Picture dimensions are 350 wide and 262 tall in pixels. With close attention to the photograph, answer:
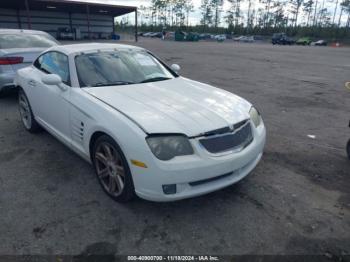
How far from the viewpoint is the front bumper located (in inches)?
94.9

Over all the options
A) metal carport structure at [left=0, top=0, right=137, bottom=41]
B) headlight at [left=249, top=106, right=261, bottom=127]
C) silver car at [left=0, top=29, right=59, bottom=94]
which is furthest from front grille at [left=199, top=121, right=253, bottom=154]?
metal carport structure at [left=0, top=0, right=137, bottom=41]

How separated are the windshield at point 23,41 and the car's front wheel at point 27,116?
2.02 metres

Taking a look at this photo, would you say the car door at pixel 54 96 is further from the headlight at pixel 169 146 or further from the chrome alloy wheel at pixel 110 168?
the headlight at pixel 169 146

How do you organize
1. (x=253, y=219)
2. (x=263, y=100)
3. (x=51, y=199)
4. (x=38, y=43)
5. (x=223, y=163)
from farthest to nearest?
(x=263, y=100), (x=38, y=43), (x=51, y=199), (x=253, y=219), (x=223, y=163)

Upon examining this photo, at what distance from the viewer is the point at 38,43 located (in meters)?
6.45

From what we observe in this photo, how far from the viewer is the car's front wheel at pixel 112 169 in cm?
266

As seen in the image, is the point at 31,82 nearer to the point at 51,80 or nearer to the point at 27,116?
the point at 27,116

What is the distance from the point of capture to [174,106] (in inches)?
117

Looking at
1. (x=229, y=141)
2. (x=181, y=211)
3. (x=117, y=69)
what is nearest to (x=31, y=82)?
(x=117, y=69)

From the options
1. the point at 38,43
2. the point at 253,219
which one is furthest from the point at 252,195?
the point at 38,43

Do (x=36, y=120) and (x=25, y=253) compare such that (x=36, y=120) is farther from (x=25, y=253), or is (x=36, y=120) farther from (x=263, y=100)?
(x=263, y=100)

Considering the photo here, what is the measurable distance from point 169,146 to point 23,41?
558 centimetres

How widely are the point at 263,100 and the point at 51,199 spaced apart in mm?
5997

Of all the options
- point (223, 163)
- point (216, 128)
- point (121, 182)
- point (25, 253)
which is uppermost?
point (216, 128)
